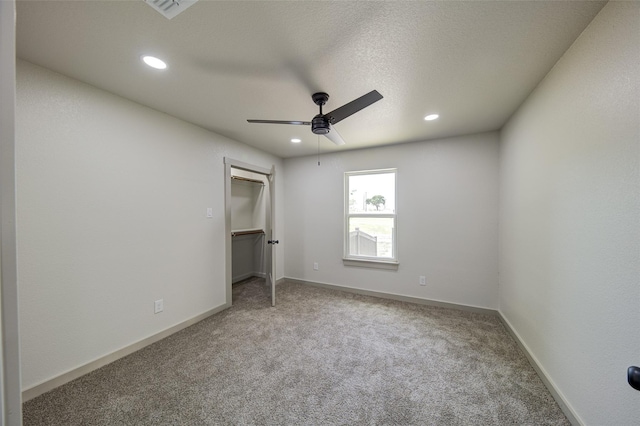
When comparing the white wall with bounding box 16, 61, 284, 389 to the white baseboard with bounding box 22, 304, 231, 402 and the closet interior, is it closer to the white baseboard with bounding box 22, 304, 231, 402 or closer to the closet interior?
the white baseboard with bounding box 22, 304, 231, 402

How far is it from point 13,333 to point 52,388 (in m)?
2.07

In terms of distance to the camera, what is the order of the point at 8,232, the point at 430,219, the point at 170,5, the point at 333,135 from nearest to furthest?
the point at 8,232 < the point at 170,5 < the point at 333,135 < the point at 430,219

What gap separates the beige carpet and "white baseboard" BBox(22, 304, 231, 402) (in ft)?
0.20

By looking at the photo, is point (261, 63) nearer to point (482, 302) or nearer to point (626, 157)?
point (626, 157)

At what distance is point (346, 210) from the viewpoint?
13.4 ft

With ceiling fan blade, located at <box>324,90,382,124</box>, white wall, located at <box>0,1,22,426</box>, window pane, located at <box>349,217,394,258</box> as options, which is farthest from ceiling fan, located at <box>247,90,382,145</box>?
window pane, located at <box>349,217,394,258</box>

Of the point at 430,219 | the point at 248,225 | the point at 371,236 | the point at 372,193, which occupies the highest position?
the point at 372,193

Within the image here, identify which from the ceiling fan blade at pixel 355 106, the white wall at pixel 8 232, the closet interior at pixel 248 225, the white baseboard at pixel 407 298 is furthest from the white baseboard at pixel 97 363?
the ceiling fan blade at pixel 355 106

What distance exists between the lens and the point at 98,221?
2072 mm

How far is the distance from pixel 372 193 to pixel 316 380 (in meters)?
2.75

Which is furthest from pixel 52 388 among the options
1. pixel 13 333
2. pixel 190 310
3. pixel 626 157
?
pixel 626 157

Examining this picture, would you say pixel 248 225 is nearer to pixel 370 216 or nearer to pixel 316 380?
pixel 370 216

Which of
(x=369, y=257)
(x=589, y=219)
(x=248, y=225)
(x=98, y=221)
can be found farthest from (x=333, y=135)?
(x=248, y=225)

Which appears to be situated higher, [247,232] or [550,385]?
[247,232]
